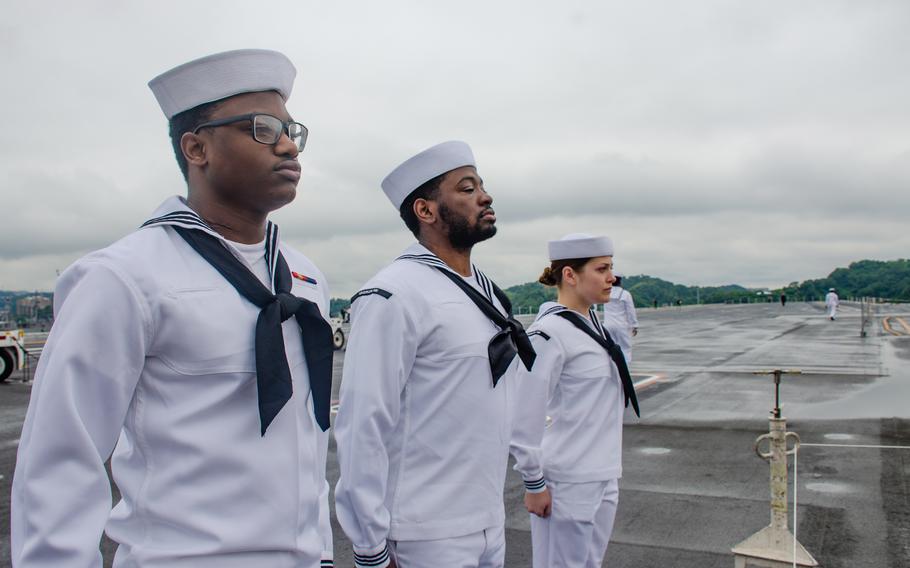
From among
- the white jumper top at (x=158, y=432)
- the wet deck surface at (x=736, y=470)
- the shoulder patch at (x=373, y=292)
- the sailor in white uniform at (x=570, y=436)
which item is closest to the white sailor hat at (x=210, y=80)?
the white jumper top at (x=158, y=432)

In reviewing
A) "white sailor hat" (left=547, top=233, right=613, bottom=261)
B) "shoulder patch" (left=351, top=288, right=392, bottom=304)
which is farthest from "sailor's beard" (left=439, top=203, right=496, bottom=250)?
"white sailor hat" (left=547, top=233, right=613, bottom=261)

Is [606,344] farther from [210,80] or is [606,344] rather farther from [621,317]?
[621,317]

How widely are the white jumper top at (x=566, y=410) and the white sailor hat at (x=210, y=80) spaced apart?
2.19 meters

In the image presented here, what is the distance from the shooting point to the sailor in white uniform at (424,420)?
2.67m

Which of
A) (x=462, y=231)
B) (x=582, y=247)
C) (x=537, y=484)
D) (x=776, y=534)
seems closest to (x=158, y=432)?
(x=462, y=231)

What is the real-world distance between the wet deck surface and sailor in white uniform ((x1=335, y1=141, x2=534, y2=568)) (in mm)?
2537

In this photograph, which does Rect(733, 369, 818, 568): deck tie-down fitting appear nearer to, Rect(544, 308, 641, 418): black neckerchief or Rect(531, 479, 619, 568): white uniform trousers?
Rect(544, 308, 641, 418): black neckerchief

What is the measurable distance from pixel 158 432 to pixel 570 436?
2609 millimetres

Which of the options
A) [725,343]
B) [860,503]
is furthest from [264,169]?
[725,343]

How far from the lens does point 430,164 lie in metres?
3.30

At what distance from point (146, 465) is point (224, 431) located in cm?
19

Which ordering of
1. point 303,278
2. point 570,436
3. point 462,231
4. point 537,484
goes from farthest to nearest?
1. point 570,436
2. point 537,484
3. point 462,231
4. point 303,278

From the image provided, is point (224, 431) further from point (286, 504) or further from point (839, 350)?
point (839, 350)

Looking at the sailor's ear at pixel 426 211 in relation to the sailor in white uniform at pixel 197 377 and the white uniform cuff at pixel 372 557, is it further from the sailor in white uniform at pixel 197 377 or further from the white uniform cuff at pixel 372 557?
the white uniform cuff at pixel 372 557
